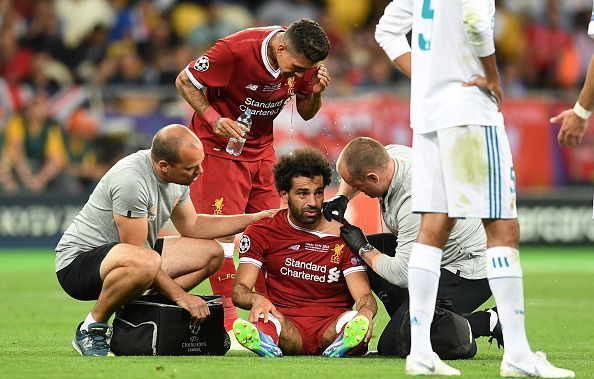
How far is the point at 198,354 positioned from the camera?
24.2ft

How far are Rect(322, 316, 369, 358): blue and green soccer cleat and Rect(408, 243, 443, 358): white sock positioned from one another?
41.4 inches

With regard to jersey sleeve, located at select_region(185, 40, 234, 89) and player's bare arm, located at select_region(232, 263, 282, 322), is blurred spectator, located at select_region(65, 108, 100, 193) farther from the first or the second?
player's bare arm, located at select_region(232, 263, 282, 322)

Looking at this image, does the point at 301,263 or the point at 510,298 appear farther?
the point at 301,263

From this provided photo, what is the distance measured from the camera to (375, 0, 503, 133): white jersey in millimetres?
5965

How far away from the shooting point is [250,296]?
24.5ft

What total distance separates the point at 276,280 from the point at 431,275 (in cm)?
192

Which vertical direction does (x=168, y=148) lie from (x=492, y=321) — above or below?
above

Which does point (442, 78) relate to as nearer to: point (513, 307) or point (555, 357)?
point (513, 307)

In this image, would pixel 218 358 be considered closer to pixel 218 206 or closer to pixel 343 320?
pixel 343 320

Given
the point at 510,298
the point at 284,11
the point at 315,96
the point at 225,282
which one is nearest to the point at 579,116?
the point at 510,298

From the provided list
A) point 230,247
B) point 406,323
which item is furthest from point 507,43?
point 406,323

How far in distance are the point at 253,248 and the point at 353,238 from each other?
656mm

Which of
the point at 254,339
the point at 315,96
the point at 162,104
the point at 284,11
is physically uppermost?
the point at 284,11

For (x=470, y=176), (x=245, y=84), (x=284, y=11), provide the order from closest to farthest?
(x=470, y=176)
(x=245, y=84)
(x=284, y=11)
